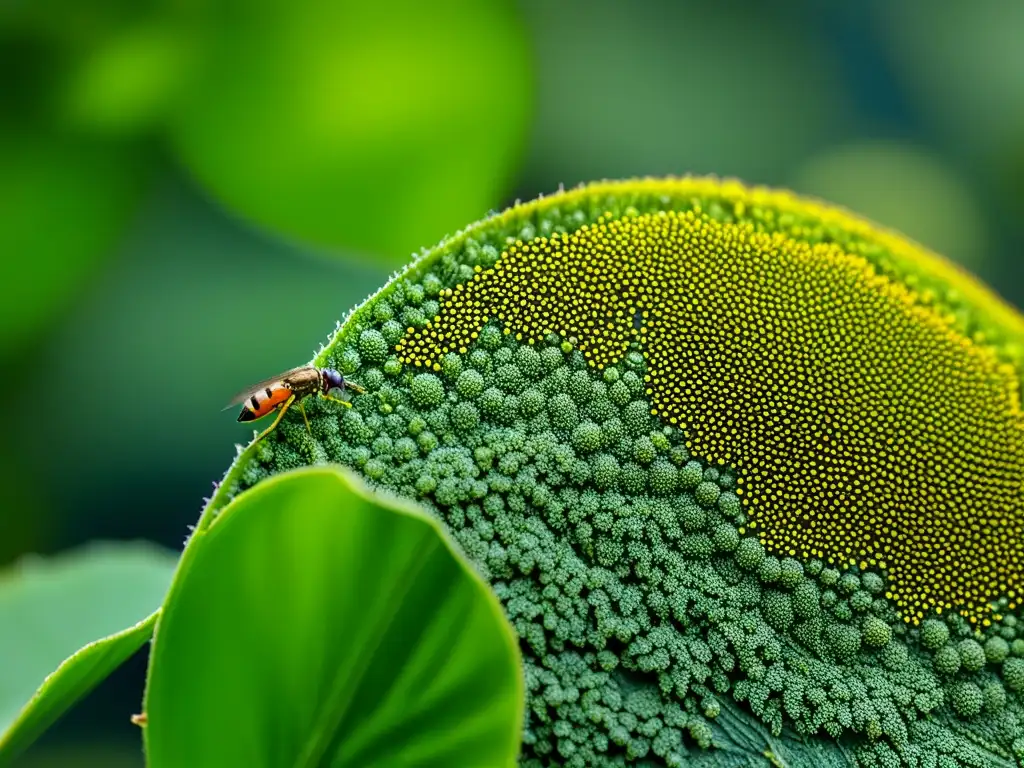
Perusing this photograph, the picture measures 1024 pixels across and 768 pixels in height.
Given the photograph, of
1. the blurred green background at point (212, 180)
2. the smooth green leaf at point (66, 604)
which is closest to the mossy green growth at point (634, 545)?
the smooth green leaf at point (66, 604)

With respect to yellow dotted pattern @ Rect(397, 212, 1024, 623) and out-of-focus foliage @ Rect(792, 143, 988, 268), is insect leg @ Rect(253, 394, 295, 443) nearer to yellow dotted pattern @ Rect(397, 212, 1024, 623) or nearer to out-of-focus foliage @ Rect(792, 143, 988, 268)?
yellow dotted pattern @ Rect(397, 212, 1024, 623)

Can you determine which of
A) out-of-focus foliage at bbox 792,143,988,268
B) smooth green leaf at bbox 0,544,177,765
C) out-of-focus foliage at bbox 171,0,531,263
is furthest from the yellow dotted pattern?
out-of-focus foliage at bbox 792,143,988,268

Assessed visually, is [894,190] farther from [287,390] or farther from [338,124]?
[287,390]

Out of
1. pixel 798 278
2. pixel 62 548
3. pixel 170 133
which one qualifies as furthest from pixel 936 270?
pixel 62 548

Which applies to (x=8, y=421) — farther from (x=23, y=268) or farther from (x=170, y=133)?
(x=170, y=133)

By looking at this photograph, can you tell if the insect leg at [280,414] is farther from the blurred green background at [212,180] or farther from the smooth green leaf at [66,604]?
the blurred green background at [212,180]

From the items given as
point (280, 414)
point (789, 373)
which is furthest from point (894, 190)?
point (280, 414)

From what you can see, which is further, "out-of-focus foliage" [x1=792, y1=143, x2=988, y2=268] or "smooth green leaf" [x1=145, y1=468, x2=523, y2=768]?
"out-of-focus foliage" [x1=792, y1=143, x2=988, y2=268]
